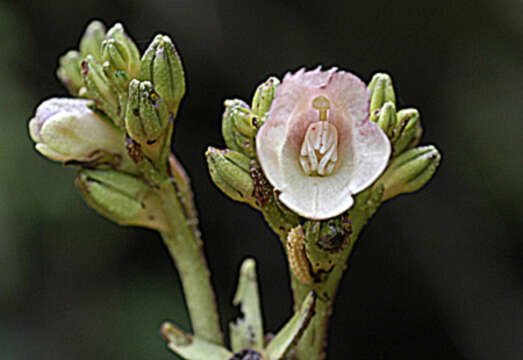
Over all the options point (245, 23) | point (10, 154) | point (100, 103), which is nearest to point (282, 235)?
point (100, 103)

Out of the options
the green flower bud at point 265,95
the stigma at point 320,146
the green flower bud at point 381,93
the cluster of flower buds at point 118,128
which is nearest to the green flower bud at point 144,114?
the cluster of flower buds at point 118,128

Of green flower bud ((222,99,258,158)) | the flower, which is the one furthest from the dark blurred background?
green flower bud ((222,99,258,158))

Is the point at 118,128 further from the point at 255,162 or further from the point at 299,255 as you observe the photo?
the point at 299,255

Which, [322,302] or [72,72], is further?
[72,72]

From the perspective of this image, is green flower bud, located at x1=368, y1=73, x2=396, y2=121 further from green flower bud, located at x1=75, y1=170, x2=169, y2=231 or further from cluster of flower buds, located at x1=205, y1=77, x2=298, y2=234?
green flower bud, located at x1=75, y1=170, x2=169, y2=231

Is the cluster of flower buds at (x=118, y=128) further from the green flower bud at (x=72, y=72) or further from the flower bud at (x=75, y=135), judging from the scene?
the green flower bud at (x=72, y=72)

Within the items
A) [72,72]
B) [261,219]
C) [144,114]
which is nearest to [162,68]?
[144,114]
